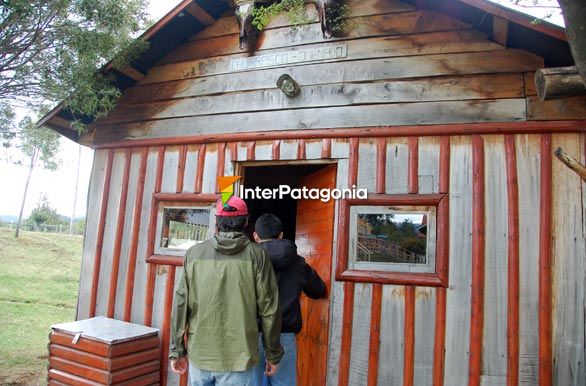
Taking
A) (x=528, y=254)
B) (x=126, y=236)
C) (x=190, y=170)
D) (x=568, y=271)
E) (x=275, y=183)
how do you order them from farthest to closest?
1. (x=275, y=183)
2. (x=126, y=236)
3. (x=190, y=170)
4. (x=528, y=254)
5. (x=568, y=271)

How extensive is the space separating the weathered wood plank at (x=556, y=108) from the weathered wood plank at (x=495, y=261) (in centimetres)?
37

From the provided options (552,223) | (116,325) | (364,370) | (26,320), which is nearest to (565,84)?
(552,223)

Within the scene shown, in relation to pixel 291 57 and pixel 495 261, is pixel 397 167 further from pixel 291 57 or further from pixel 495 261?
pixel 291 57

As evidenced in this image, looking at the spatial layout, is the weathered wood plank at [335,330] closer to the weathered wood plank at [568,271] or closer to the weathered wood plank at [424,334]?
the weathered wood plank at [424,334]

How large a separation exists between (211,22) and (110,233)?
308cm

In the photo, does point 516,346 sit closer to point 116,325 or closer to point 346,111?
point 346,111

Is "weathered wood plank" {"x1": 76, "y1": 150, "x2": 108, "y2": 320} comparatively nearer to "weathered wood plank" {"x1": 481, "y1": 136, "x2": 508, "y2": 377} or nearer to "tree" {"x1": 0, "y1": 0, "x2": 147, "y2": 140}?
"tree" {"x1": 0, "y1": 0, "x2": 147, "y2": 140}

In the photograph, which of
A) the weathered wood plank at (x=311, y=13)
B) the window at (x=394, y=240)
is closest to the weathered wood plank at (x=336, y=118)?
the window at (x=394, y=240)

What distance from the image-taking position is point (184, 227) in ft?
17.1

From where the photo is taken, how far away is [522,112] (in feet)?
12.8

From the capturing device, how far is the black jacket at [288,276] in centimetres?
359

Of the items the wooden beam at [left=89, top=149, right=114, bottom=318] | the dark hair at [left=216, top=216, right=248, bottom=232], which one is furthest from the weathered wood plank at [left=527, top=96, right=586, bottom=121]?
the wooden beam at [left=89, top=149, right=114, bottom=318]

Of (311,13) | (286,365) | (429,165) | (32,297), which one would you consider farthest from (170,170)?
(32,297)

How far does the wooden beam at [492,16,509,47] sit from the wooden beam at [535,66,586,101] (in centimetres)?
68
